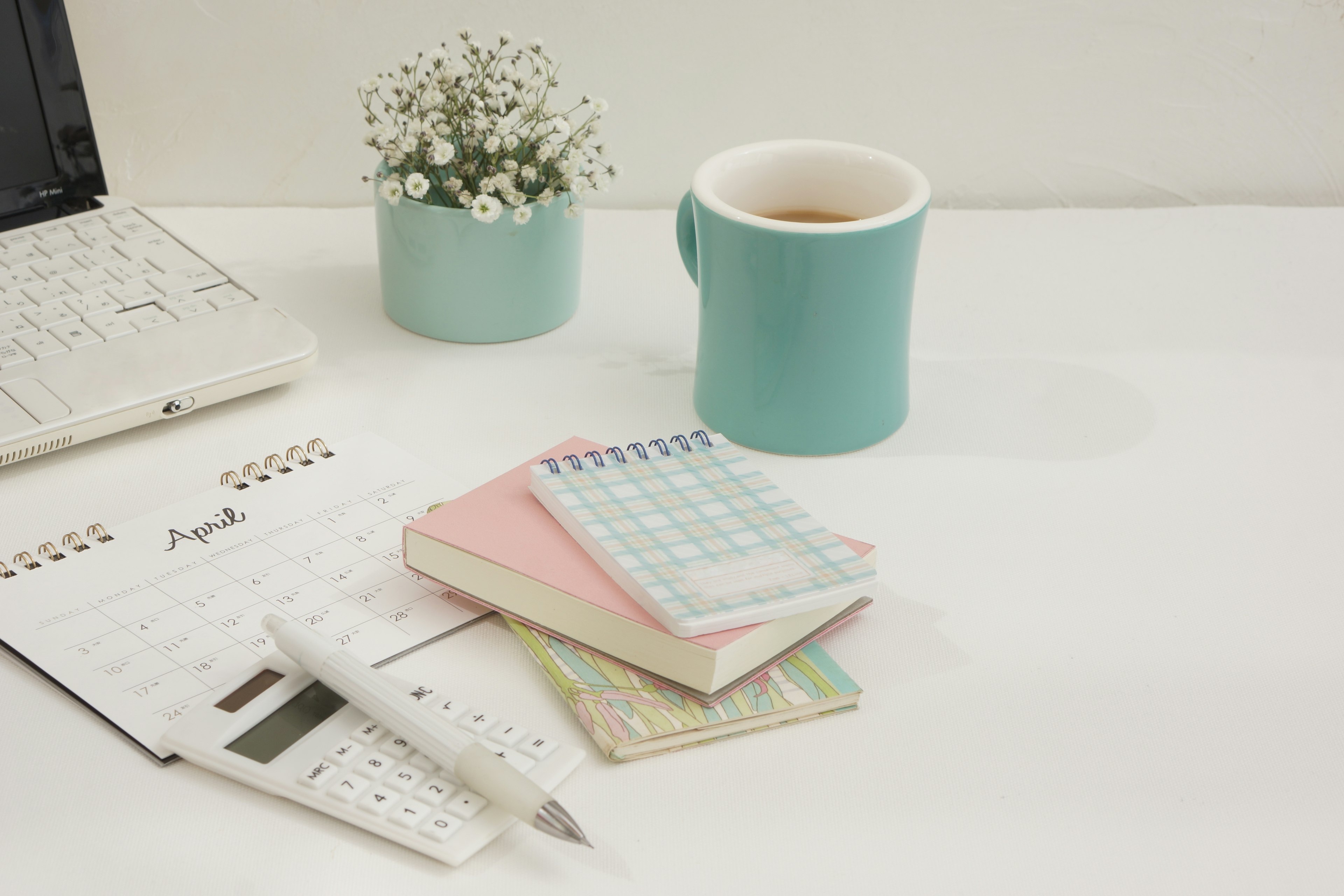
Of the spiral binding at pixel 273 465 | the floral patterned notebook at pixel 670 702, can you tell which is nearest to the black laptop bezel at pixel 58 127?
the spiral binding at pixel 273 465

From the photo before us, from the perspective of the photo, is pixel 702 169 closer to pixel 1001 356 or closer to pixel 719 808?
pixel 1001 356

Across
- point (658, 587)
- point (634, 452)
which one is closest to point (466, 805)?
point (658, 587)

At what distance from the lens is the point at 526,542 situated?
54cm

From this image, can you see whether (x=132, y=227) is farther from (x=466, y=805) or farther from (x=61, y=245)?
(x=466, y=805)

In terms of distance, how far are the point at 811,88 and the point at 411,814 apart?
2.64 ft

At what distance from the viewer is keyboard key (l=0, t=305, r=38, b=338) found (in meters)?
0.70

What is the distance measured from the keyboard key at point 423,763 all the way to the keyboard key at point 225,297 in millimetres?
422

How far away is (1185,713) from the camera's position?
0.51 m

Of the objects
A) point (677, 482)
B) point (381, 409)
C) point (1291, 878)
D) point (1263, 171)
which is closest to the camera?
point (1291, 878)

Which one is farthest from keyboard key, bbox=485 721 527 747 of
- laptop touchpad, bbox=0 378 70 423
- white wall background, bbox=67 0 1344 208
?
white wall background, bbox=67 0 1344 208

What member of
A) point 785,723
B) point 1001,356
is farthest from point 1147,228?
point 785,723

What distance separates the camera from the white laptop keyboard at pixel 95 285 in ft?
2.32

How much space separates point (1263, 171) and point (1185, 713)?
78cm

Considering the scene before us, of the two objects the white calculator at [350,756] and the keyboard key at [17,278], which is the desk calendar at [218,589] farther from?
the keyboard key at [17,278]
